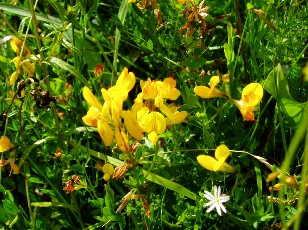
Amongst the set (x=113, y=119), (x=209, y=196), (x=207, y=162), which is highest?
(x=113, y=119)

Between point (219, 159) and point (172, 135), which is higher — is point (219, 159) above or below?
above

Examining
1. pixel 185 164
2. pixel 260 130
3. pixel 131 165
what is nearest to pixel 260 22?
pixel 260 130

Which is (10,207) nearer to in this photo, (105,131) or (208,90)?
(105,131)

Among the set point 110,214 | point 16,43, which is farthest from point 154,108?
point 16,43

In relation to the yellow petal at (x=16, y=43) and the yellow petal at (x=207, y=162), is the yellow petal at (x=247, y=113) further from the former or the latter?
the yellow petal at (x=16, y=43)

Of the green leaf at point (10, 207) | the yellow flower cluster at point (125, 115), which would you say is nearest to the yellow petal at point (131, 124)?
the yellow flower cluster at point (125, 115)

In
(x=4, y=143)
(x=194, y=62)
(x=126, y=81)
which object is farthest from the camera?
(x=194, y=62)

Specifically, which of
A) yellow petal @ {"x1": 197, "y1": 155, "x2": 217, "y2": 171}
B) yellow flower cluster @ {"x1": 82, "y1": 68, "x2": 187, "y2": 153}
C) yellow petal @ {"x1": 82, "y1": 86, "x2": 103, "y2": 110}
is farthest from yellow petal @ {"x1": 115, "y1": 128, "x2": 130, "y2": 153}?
yellow petal @ {"x1": 197, "y1": 155, "x2": 217, "y2": 171}
